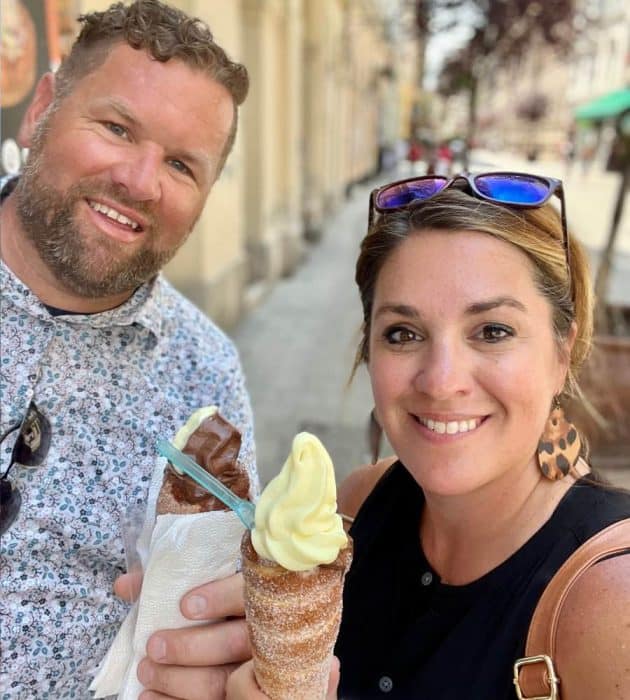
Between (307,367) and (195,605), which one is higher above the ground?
(195,605)

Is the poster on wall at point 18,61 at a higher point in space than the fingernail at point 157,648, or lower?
higher

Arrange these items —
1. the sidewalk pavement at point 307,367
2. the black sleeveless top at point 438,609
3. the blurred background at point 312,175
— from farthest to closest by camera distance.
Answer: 1. the sidewalk pavement at point 307,367
2. the blurred background at point 312,175
3. the black sleeveless top at point 438,609

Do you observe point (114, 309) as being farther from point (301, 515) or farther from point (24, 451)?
point (301, 515)

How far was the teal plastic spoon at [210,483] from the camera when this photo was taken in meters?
1.27

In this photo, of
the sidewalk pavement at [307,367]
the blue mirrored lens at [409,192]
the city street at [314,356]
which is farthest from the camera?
the sidewalk pavement at [307,367]

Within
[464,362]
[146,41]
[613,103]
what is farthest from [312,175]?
[464,362]

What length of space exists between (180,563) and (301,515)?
1.15ft

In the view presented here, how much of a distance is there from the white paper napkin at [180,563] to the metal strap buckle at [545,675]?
0.61 metres

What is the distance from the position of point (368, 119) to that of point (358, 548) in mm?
34019

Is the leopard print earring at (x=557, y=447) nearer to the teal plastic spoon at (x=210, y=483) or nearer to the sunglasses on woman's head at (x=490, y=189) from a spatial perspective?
the sunglasses on woman's head at (x=490, y=189)

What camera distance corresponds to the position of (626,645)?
1.26 metres

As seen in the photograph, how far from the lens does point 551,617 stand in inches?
53.6

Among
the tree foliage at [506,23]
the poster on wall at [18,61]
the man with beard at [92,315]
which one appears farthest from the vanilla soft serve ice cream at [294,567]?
the tree foliage at [506,23]

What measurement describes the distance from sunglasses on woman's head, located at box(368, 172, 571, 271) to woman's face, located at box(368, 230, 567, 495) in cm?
15
